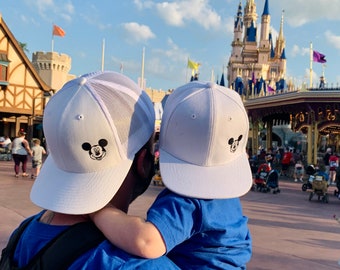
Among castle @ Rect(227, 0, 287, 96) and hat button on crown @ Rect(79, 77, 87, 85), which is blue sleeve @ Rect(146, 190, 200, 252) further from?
castle @ Rect(227, 0, 287, 96)

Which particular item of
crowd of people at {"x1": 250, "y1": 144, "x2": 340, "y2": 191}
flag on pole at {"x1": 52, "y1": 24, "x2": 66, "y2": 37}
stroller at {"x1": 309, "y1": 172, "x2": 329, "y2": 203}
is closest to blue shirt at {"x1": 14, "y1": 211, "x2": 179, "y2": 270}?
stroller at {"x1": 309, "y1": 172, "x2": 329, "y2": 203}

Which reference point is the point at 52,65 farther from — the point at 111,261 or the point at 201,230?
the point at 111,261

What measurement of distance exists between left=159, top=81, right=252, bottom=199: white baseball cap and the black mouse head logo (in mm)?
196

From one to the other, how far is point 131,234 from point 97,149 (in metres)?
0.26

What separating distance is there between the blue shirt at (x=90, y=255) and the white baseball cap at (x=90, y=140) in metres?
0.07

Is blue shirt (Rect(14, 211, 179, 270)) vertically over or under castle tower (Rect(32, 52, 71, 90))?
under

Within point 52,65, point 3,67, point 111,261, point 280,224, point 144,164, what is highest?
point 52,65

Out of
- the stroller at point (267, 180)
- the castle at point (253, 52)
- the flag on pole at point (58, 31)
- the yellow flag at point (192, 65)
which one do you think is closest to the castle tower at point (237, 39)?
the castle at point (253, 52)

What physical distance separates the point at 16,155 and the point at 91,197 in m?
11.7

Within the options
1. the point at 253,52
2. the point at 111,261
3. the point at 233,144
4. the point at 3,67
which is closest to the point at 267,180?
the point at 233,144

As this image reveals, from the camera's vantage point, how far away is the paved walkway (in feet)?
16.1

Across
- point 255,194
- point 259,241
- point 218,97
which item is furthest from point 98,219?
point 255,194

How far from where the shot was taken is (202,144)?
51.0 inches

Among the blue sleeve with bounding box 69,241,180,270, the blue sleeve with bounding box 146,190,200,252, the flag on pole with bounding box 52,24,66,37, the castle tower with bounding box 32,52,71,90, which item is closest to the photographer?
the blue sleeve with bounding box 69,241,180,270
